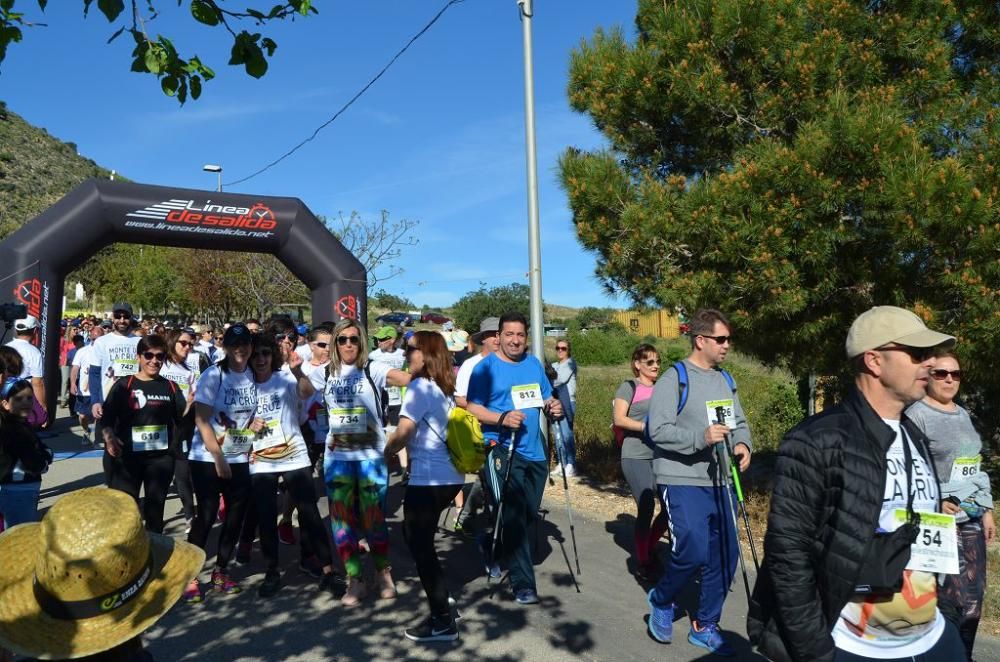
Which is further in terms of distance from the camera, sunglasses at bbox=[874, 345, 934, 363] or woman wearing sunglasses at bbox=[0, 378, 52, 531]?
woman wearing sunglasses at bbox=[0, 378, 52, 531]

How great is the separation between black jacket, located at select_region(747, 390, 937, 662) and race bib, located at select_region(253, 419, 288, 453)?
3793mm

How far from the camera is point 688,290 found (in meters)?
6.88

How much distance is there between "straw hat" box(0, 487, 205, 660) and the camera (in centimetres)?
183

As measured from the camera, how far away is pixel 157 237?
11.7 meters

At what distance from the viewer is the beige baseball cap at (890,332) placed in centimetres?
241

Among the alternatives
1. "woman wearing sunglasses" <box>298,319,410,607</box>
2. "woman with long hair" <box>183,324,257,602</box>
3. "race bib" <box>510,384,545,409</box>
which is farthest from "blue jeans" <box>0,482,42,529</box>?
"race bib" <box>510,384,545,409</box>

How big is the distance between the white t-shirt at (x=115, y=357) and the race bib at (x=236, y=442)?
353 cm

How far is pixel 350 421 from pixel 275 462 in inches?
25.3

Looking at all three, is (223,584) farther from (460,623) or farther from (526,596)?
(526,596)

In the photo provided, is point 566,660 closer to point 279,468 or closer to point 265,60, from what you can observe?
point 279,468

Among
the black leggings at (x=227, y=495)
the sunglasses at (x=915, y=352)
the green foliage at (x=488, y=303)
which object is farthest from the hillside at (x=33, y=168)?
the sunglasses at (x=915, y=352)

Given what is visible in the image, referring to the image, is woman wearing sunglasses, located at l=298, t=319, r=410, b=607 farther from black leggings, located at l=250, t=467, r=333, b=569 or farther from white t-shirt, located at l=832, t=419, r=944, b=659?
white t-shirt, located at l=832, t=419, r=944, b=659

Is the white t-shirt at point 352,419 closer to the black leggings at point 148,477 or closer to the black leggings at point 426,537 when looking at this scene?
the black leggings at point 426,537

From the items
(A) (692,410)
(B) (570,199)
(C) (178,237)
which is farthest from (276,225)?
(A) (692,410)
